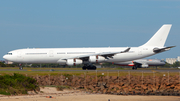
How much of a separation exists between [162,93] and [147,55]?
767 inches

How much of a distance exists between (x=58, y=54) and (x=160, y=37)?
17.5 meters

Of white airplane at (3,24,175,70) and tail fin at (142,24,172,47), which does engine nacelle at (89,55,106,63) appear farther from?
tail fin at (142,24,172,47)

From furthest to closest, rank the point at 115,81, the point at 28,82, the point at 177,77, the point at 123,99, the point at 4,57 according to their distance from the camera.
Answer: the point at 4,57
the point at 177,77
the point at 115,81
the point at 28,82
the point at 123,99

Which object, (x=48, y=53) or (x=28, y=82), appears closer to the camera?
(x=28, y=82)

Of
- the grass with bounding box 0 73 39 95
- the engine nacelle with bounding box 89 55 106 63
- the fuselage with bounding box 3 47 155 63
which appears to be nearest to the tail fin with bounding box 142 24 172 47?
the fuselage with bounding box 3 47 155 63

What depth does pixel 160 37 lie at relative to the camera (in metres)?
44.0

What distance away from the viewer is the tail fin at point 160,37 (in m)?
44.0

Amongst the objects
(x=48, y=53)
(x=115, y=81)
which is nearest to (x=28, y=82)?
(x=115, y=81)

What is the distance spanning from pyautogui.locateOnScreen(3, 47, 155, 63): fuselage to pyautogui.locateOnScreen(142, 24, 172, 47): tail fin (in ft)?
5.00

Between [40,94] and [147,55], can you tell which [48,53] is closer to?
[147,55]

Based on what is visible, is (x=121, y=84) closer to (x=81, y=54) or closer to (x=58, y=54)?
(x=81, y=54)

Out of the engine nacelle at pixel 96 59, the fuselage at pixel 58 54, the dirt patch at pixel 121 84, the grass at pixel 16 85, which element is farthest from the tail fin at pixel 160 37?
the grass at pixel 16 85

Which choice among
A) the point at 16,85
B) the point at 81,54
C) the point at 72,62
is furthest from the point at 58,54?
the point at 16,85

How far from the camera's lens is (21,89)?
19625 mm
